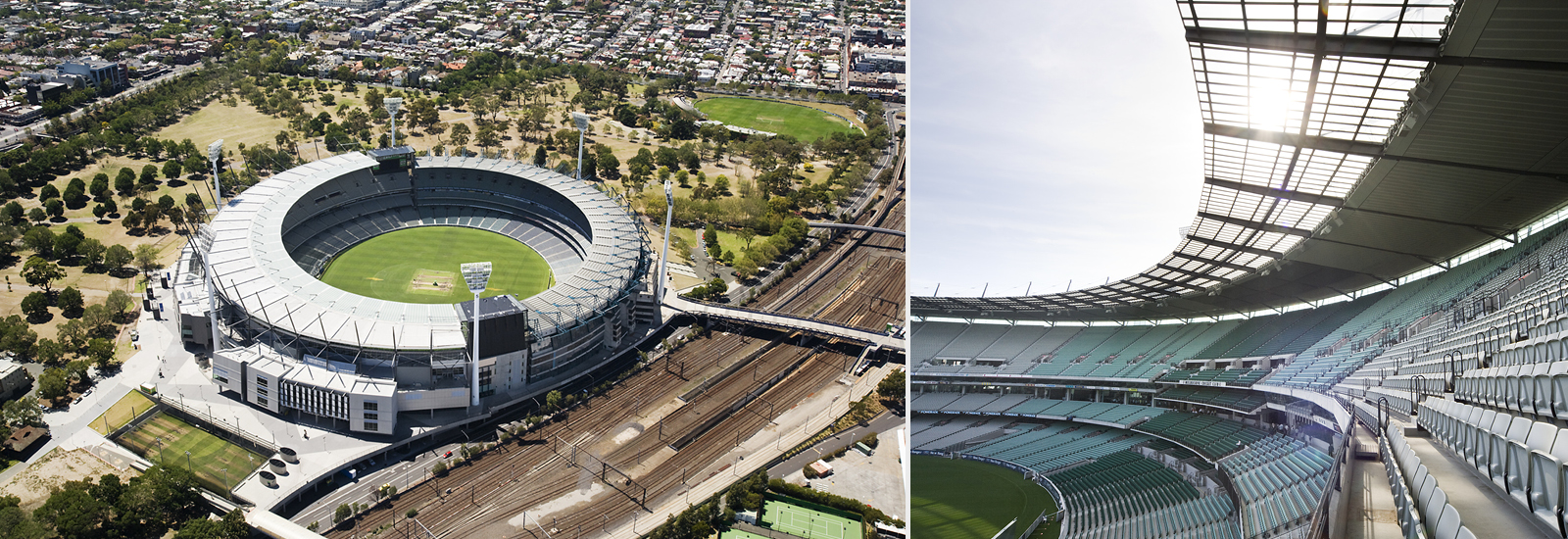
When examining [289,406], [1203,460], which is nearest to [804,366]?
[289,406]

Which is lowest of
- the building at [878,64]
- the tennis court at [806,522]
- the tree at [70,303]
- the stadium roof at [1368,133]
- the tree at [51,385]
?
the tennis court at [806,522]

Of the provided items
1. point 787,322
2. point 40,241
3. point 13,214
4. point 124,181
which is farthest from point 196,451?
point 124,181

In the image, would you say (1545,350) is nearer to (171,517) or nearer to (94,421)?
(171,517)

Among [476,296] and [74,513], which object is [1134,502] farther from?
[74,513]

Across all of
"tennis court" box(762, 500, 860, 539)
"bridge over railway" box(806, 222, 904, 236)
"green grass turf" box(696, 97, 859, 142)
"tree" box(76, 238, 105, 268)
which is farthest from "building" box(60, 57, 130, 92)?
"tennis court" box(762, 500, 860, 539)

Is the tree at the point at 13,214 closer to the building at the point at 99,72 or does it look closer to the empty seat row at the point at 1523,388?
the building at the point at 99,72

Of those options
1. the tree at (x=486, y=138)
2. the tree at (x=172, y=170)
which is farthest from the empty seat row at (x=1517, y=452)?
the tree at (x=486, y=138)
